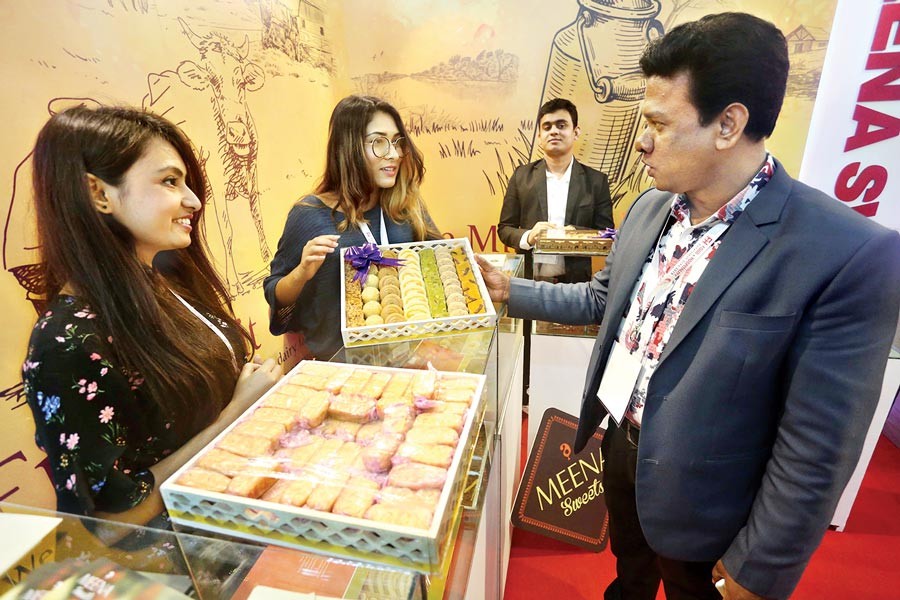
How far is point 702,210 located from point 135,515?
6.04 ft

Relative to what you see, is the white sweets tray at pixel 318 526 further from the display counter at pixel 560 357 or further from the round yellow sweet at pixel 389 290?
the display counter at pixel 560 357

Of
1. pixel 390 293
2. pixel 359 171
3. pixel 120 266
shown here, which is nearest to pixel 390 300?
pixel 390 293

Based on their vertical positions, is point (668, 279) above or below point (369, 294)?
above

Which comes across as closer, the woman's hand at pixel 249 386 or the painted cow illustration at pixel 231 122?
the woman's hand at pixel 249 386

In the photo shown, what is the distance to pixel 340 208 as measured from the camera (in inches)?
89.0

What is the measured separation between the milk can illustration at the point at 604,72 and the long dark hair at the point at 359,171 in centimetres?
270

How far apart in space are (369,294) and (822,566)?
9.73 feet

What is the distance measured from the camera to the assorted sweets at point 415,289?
1745 millimetres

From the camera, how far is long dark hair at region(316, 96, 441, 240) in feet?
7.09

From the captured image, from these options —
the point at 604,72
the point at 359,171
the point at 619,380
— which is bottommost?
the point at 619,380

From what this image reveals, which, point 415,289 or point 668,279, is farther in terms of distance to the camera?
point 415,289

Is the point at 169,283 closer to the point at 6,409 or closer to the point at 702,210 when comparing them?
the point at 6,409

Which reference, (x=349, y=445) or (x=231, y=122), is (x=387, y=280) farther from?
(x=231, y=122)

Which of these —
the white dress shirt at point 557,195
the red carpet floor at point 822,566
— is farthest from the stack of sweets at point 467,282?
the white dress shirt at point 557,195
